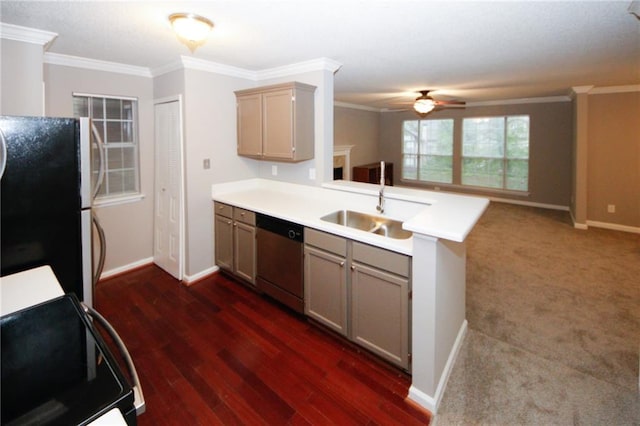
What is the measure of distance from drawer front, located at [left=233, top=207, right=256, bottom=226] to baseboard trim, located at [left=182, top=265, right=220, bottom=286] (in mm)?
795

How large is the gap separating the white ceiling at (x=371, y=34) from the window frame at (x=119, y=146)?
1.55ft

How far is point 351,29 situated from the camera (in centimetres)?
246

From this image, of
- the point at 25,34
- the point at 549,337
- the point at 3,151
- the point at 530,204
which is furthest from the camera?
the point at 530,204

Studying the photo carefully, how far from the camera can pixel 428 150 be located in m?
8.84

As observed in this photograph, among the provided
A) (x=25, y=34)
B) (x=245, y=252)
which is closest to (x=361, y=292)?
(x=245, y=252)

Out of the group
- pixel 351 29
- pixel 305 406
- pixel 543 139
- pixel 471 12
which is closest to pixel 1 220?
pixel 305 406

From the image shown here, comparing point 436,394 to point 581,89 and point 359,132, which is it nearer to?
point 581,89

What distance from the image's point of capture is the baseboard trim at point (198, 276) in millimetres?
3602

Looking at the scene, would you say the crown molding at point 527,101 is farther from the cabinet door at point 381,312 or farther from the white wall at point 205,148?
the cabinet door at point 381,312

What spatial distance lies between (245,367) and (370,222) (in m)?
1.55

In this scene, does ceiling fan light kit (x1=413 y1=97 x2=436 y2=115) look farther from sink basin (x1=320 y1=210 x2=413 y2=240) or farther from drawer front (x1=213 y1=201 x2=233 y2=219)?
drawer front (x1=213 y1=201 x2=233 y2=219)

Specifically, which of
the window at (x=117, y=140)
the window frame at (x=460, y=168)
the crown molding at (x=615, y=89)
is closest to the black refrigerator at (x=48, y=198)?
the window at (x=117, y=140)

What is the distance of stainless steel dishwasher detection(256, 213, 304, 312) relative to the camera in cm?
282

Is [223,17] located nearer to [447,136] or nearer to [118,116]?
[118,116]
